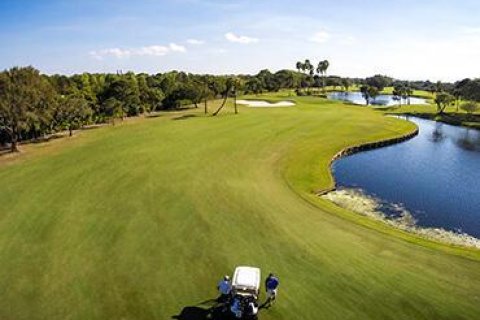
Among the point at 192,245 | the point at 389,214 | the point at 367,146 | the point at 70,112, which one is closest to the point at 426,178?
the point at 367,146

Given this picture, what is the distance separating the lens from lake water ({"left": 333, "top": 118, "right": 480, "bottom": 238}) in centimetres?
3756

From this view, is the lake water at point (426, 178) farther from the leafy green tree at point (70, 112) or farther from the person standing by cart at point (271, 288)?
the leafy green tree at point (70, 112)

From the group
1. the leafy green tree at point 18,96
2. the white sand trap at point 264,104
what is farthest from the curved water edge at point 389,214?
the white sand trap at point 264,104

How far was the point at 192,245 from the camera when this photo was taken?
26156mm

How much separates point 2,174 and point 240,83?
65200 mm

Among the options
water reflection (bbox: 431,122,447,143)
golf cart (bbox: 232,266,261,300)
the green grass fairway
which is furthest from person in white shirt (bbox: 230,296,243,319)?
water reflection (bbox: 431,122,447,143)

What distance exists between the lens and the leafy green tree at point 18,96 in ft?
162

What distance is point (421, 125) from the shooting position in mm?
98500

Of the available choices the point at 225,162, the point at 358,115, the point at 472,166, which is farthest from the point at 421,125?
the point at 225,162

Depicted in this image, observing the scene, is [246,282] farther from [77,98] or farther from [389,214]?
[77,98]

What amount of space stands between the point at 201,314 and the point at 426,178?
130 feet

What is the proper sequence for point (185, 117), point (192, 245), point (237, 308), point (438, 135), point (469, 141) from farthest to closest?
point (438, 135)
point (185, 117)
point (469, 141)
point (192, 245)
point (237, 308)

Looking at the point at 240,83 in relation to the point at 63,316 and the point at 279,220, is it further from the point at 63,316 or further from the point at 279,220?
the point at 63,316

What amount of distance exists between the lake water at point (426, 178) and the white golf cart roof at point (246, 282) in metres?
21.0
